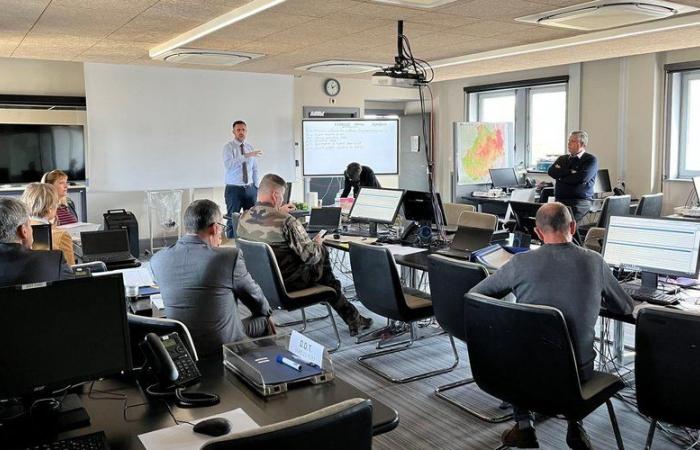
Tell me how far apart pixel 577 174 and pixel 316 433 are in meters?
5.88

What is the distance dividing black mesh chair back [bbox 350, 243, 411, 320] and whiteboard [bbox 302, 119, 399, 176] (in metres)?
5.49

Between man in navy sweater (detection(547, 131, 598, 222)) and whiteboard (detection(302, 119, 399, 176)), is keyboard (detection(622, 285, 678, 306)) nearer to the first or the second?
man in navy sweater (detection(547, 131, 598, 222))

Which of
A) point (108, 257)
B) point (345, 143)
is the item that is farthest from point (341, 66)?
point (108, 257)

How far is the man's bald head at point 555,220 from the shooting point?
115 inches

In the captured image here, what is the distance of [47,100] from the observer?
8.10 meters

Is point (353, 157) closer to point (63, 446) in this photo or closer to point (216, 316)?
point (216, 316)

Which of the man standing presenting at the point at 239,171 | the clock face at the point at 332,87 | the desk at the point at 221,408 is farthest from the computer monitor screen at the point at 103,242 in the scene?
the clock face at the point at 332,87

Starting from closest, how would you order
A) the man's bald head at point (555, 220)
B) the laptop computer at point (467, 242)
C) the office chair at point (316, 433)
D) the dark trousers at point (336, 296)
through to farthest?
the office chair at point (316, 433) → the man's bald head at point (555, 220) → the laptop computer at point (467, 242) → the dark trousers at point (336, 296)

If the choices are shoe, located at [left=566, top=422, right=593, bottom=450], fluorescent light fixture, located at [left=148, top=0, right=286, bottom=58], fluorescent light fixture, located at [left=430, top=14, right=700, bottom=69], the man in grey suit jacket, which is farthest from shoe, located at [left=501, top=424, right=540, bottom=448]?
fluorescent light fixture, located at [left=430, top=14, right=700, bottom=69]

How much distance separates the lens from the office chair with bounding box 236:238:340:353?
4.36 meters

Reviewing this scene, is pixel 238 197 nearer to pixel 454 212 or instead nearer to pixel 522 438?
pixel 454 212

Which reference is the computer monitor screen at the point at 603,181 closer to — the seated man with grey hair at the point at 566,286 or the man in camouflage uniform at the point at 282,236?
the man in camouflage uniform at the point at 282,236

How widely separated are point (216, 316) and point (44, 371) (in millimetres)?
1065

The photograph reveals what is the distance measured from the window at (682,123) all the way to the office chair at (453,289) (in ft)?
18.7
